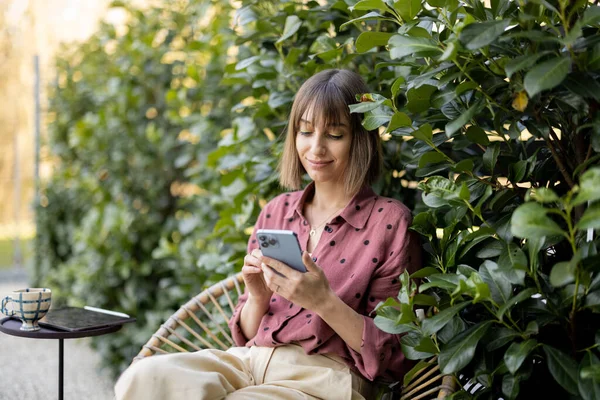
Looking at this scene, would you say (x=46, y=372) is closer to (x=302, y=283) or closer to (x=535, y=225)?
(x=302, y=283)

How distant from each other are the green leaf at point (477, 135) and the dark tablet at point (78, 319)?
3.45 ft

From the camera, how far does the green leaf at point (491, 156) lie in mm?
1375

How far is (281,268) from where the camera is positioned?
57.2 inches

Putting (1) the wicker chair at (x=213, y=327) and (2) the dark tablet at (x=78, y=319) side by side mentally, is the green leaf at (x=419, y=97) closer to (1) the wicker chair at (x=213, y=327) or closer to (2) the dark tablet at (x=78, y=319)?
(1) the wicker chair at (x=213, y=327)

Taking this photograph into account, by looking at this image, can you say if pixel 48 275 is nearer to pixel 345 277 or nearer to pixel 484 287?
pixel 345 277

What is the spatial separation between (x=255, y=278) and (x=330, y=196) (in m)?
0.31

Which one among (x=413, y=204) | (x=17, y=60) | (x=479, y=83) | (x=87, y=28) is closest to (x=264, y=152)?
(x=413, y=204)

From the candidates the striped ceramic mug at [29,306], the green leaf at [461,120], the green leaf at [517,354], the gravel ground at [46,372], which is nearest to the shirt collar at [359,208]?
the green leaf at [461,120]

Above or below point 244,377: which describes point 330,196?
above

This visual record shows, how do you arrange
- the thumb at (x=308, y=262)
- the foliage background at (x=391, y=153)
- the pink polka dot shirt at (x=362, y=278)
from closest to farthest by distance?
the foliage background at (x=391, y=153)
the thumb at (x=308, y=262)
the pink polka dot shirt at (x=362, y=278)

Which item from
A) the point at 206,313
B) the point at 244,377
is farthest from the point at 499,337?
the point at 206,313

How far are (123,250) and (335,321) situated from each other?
81.4 inches

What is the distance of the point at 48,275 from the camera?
4000mm

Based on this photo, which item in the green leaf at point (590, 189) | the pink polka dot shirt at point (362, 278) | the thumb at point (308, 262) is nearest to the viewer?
the green leaf at point (590, 189)
